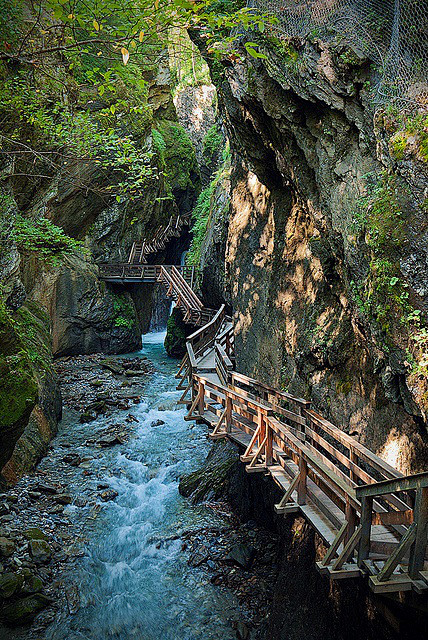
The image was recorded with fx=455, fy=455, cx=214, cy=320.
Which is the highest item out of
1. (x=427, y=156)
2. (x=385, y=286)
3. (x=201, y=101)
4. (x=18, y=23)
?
(x=201, y=101)

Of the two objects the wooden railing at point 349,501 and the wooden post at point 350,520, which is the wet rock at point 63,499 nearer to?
the wooden railing at point 349,501

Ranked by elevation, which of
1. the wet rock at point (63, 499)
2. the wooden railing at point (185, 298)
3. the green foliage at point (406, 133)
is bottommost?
the wet rock at point (63, 499)

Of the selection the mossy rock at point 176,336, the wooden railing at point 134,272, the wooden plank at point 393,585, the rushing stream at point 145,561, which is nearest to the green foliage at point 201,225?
the wooden railing at point 134,272

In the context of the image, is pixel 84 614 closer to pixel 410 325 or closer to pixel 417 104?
pixel 410 325

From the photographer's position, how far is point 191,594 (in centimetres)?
816

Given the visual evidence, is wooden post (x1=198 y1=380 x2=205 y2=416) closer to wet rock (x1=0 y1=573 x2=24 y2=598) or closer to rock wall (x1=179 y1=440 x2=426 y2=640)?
rock wall (x1=179 y1=440 x2=426 y2=640)

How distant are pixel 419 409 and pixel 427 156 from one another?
2.83 m

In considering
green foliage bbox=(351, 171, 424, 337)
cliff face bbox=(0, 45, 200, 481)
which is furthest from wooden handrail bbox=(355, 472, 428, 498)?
cliff face bbox=(0, 45, 200, 481)

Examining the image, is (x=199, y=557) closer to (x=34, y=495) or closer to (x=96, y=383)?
(x=34, y=495)

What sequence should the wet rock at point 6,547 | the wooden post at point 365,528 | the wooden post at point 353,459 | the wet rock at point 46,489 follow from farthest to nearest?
the wet rock at point 46,489
the wet rock at point 6,547
the wooden post at point 353,459
the wooden post at point 365,528

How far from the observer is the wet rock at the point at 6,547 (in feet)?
27.1

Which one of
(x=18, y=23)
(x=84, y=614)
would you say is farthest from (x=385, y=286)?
(x=18, y=23)

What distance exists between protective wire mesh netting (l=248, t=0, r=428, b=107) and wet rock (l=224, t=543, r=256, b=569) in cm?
802

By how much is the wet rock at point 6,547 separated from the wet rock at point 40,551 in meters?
0.36
